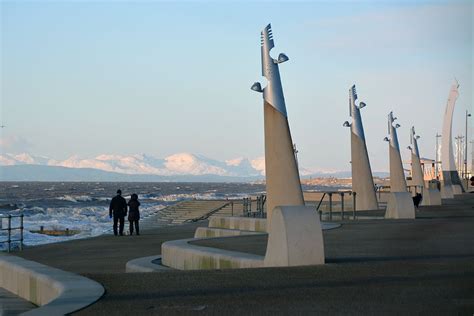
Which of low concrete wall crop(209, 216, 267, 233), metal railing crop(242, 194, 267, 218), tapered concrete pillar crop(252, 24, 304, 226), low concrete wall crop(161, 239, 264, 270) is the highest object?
tapered concrete pillar crop(252, 24, 304, 226)

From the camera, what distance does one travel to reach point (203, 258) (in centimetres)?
1366

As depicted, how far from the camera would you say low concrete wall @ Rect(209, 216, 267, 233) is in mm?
21250

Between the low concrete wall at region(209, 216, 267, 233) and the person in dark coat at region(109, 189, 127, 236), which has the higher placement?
the person in dark coat at region(109, 189, 127, 236)

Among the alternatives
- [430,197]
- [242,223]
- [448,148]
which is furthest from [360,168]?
[448,148]

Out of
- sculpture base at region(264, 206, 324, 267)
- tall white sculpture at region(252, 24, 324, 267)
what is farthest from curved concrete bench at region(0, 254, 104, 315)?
tall white sculpture at region(252, 24, 324, 267)

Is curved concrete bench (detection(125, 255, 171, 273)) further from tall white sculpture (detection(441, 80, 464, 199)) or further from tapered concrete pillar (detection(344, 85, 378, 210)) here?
tall white sculpture (detection(441, 80, 464, 199))

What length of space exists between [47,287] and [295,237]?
328cm

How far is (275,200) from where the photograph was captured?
2045 cm

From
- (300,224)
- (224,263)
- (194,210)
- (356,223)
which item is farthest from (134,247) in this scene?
(194,210)

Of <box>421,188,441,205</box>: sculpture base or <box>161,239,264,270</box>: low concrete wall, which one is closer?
<box>161,239,264,270</box>: low concrete wall

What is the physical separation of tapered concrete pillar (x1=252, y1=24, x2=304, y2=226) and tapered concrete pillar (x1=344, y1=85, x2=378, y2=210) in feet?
45.7

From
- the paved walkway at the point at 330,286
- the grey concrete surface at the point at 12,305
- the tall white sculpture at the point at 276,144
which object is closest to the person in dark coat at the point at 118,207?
the tall white sculpture at the point at 276,144

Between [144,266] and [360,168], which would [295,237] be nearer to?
[144,266]

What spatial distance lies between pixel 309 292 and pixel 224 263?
11.8ft
